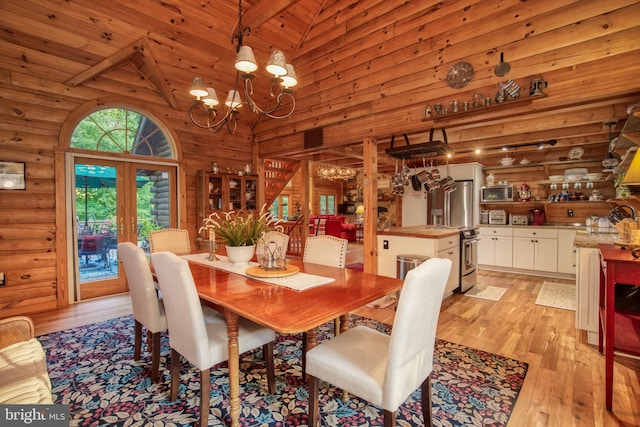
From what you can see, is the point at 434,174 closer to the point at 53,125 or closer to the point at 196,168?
the point at 196,168

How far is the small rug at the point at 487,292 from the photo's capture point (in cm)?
418

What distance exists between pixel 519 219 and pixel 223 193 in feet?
18.4

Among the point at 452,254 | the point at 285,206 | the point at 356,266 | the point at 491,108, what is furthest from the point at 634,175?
the point at 285,206

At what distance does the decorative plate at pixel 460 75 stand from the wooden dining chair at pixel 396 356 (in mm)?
2666

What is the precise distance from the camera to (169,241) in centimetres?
329

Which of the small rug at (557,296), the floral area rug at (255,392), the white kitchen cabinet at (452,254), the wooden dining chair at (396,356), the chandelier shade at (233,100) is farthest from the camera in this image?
the white kitchen cabinet at (452,254)

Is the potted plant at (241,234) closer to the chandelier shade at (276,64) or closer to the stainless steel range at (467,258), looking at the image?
the chandelier shade at (276,64)

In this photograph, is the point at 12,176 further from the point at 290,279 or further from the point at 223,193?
the point at 290,279

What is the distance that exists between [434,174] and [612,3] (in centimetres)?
239

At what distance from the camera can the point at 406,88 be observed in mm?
3748

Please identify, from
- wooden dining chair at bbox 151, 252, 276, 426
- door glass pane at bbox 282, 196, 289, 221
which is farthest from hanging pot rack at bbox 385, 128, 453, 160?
door glass pane at bbox 282, 196, 289, 221

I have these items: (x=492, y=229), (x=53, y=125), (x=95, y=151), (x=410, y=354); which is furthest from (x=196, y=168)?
(x=492, y=229)

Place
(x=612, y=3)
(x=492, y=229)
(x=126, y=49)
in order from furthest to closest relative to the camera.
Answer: (x=492, y=229) → (x=126, y=49) → (x=612, y=3)

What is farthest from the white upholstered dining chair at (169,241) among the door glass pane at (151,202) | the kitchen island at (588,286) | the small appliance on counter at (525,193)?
the small appliance on counter at (525,193)
